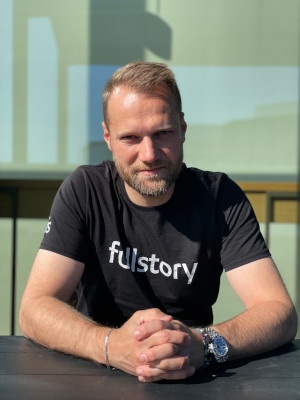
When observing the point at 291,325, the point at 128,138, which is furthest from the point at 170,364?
the point at 128,138

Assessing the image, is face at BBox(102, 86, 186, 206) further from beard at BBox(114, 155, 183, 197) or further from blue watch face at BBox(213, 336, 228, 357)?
blue watch face at BBox(213, 336, 228, 357)

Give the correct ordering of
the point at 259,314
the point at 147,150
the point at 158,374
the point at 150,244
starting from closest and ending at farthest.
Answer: the point at 158,374 → the point at 259,314 → the point at 147,150 → the point at 150,244

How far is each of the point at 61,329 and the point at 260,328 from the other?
0.50 m

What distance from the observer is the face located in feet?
6.12

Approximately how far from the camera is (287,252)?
3553 millimetres

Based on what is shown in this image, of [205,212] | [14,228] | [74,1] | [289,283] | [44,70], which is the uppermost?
[74,1]

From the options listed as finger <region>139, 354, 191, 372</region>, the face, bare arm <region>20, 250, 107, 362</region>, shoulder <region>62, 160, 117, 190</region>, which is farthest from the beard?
finger <region>139, 354, 191, 372</region>

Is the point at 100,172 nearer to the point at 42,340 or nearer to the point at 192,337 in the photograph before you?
the point at 42,340

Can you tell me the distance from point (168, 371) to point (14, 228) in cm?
234

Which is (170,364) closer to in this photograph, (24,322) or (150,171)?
(24,322)

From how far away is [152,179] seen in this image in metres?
1.91

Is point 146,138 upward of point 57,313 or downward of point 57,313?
upward

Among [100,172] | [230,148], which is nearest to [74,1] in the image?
[230,148]

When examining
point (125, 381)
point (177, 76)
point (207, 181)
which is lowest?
point (125, 381)
